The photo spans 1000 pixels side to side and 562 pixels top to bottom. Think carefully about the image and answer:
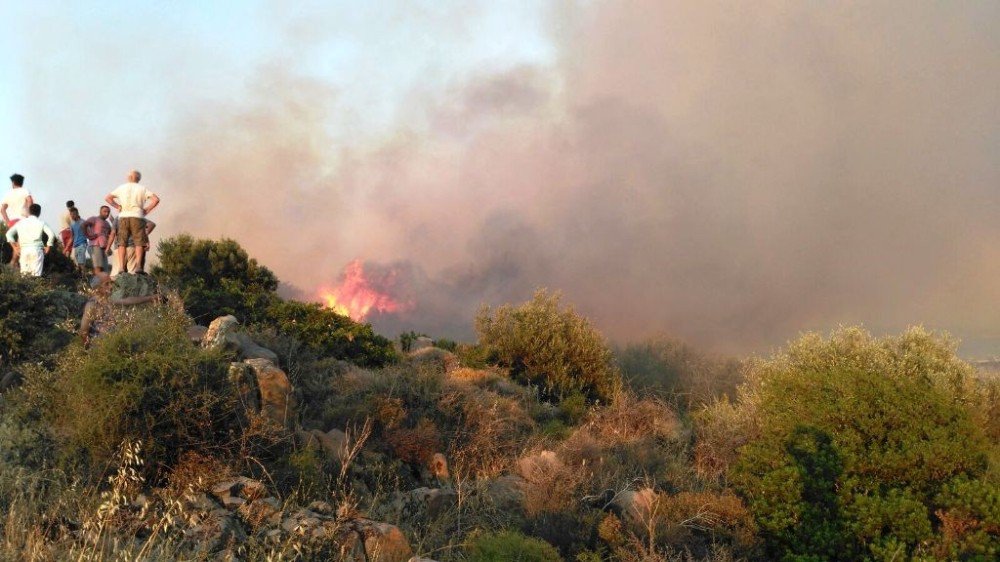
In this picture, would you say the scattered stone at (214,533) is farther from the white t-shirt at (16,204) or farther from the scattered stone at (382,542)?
the white t-shirt at (16,204)

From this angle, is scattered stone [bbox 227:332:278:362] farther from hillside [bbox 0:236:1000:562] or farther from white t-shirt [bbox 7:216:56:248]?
white t-shirt [bbox 7:216:56:248]

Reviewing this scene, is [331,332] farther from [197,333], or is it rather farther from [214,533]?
[214,533]

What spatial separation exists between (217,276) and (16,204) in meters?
6.98

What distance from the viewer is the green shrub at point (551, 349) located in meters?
21.8

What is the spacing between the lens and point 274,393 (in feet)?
39.6

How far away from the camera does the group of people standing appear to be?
17.2 meters

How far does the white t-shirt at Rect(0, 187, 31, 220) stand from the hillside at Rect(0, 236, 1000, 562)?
323 centimetres

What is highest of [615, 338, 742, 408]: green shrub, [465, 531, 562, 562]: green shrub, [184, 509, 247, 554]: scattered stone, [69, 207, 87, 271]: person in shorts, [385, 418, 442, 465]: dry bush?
[615, 338, 742, 408]: green shrub

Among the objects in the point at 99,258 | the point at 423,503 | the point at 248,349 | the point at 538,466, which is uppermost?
the point at 99,258

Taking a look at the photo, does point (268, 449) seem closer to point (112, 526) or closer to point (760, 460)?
point (112, 526)

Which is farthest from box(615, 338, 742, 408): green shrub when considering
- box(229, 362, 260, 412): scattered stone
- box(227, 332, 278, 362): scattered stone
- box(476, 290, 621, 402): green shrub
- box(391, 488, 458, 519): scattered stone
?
box(229, 362, 260, 412): scattered stone

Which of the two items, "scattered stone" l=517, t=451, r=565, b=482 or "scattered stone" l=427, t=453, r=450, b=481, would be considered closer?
"scattered stone" l=517, t=451, r=565, b=482

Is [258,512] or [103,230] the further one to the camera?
[103,230]

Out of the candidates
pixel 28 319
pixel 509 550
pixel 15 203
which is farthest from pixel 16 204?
pixel 509 550
